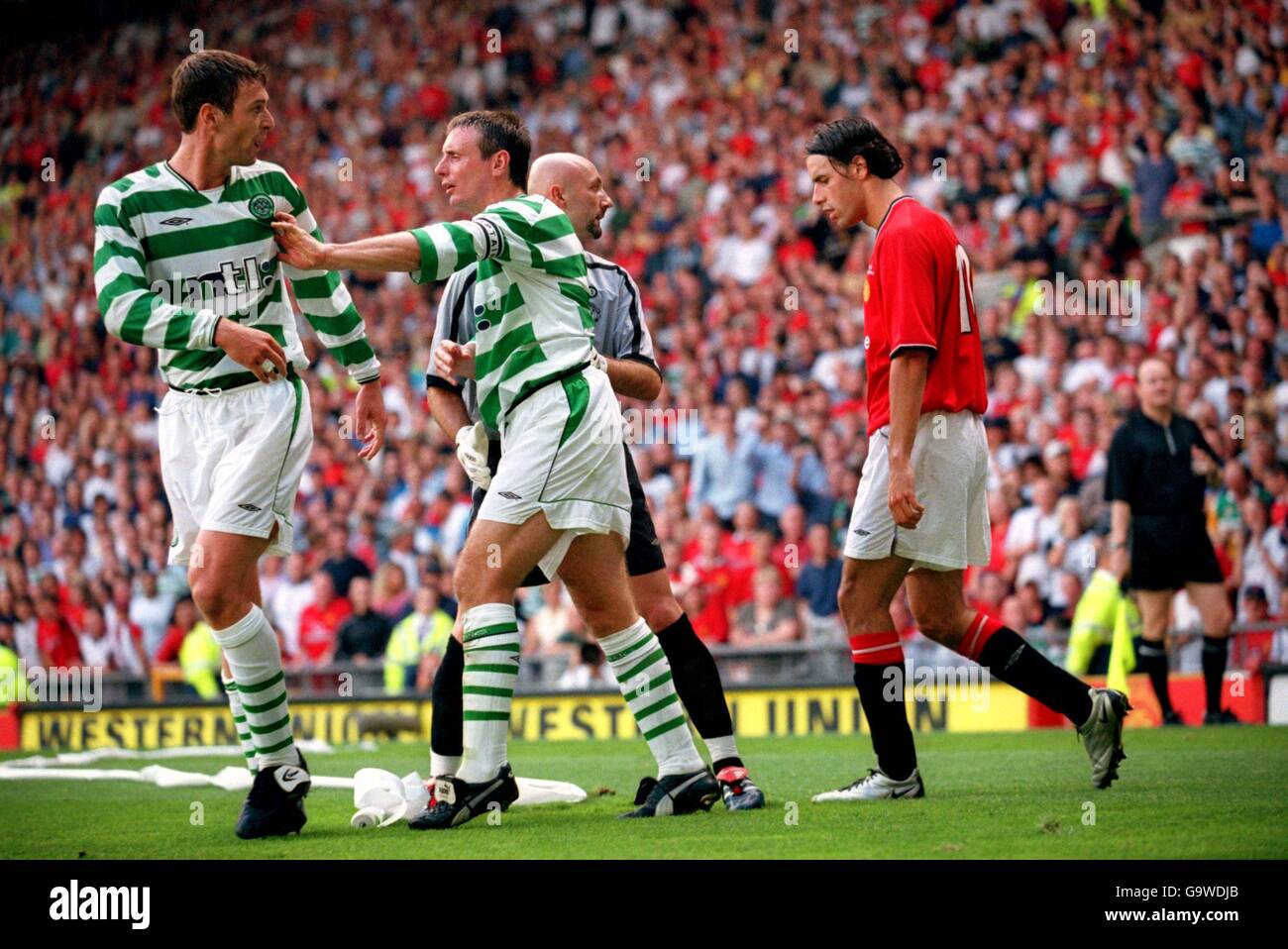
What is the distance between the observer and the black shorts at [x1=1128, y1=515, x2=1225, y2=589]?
1039 centimetres

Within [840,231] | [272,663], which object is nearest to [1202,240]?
[840,231]

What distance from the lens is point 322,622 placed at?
15.5 metres

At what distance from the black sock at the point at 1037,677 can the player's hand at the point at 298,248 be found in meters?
2.75

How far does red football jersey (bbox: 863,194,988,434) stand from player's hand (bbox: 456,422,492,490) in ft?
4.63

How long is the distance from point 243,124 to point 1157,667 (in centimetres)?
698

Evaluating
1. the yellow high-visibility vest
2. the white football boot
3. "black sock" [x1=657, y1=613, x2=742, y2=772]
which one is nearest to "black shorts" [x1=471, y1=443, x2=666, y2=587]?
"black sock" [x1=657, y1=613, x2=742, y2=772]

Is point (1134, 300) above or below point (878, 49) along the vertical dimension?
below

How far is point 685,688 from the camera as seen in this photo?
21.8 feet

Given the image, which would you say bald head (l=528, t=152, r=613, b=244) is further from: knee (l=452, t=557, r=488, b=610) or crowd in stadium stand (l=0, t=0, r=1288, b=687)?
crowd in stadium stand (l=0, t=0, r=1288, b=687)

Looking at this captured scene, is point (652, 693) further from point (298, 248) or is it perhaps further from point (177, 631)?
point (177, 631)

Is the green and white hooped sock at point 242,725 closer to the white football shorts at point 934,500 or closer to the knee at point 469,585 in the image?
the knee at point 469,585
